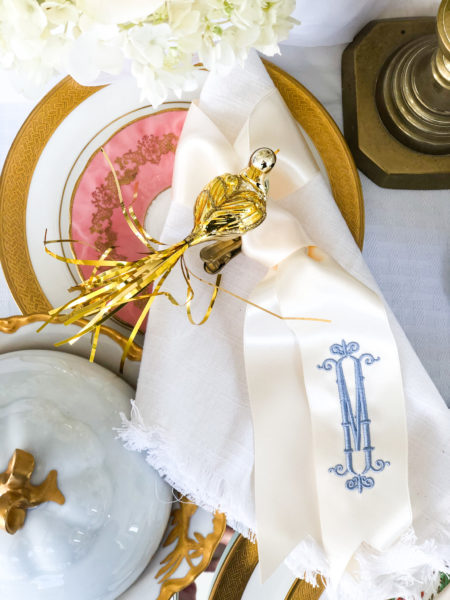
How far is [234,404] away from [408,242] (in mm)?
247

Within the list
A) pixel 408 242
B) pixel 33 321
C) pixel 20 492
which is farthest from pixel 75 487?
pixel 408 242

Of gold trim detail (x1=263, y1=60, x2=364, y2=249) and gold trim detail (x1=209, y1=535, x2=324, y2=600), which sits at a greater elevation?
gold trim detail (x1=263, y1=60, x2=364, y2=249)

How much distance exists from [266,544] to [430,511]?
135 mm

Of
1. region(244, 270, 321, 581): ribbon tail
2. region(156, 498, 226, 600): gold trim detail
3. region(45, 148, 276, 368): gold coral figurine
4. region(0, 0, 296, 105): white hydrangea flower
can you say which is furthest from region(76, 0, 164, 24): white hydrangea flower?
region(156, 498, 226, 600): gold trim detail

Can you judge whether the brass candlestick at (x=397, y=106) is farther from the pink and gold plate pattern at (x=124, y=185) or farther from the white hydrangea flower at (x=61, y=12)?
the white hydrangea flower at (x=61, y=12)

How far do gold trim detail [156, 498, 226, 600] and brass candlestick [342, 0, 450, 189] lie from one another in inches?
14.1

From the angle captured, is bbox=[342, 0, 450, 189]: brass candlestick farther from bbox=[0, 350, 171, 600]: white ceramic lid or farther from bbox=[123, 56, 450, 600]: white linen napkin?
bbox=[0, 350, 171, 600]: white ceramic lid

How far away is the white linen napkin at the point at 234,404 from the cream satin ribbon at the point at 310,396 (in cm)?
1

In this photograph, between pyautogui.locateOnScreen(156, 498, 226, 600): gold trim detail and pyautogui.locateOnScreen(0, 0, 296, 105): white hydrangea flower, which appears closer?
pyautogui.locateOnScreen(0, 0, 296, 105): white hydrangea flower

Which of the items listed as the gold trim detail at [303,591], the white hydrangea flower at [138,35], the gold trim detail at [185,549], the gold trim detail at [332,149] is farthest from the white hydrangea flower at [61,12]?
the gold trim detail at [303,591]

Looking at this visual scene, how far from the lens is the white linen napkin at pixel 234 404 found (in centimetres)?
41

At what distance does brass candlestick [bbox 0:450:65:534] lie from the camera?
0.33m

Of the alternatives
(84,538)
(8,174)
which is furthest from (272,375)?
(8,174)

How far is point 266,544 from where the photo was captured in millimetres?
412
